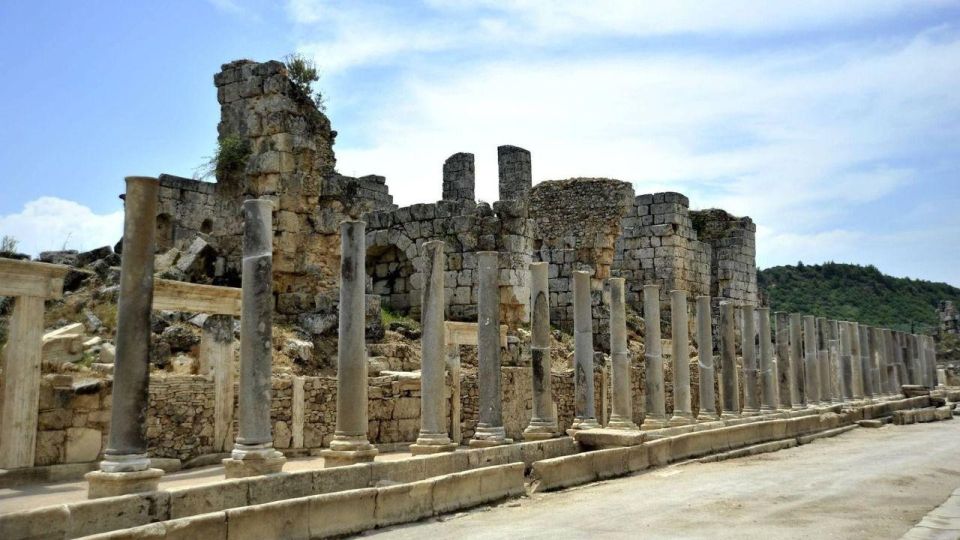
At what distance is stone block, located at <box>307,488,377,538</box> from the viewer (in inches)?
355

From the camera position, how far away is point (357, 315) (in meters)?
11.8

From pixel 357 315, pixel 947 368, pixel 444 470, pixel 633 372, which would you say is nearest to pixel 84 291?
pixel 357 315

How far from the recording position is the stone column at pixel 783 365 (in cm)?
2502

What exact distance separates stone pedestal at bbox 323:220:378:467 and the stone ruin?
1709 millimetres

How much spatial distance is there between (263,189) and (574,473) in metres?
10.3

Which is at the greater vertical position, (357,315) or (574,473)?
(357,315)

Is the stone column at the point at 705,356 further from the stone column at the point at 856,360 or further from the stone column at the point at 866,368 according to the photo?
the stone column at the point at 866,368

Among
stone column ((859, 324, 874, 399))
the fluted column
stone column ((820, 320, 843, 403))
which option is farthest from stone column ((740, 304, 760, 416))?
stone column ((859, 324, 874, 399))

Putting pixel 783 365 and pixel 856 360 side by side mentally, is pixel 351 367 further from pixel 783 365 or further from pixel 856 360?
pixel 856 360

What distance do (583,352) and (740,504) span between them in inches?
256

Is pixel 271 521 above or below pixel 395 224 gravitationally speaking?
below

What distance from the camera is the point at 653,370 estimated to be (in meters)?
18.7

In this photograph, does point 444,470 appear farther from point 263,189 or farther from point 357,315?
point 263,189

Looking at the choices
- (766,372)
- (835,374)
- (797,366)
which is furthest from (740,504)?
(835,374)
